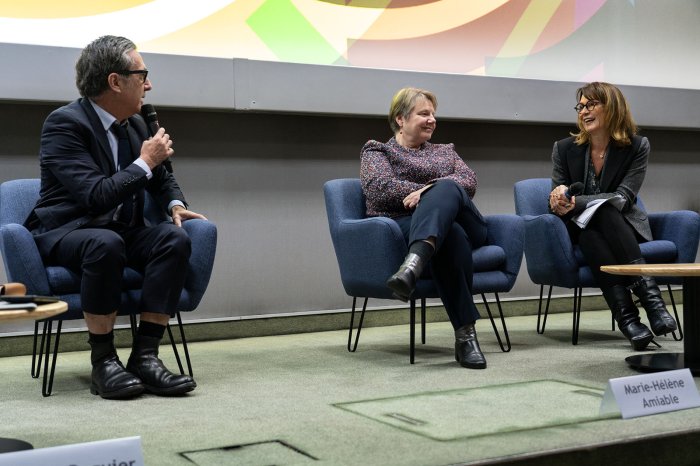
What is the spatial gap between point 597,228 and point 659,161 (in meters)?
2.24

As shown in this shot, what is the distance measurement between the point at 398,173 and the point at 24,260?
5.22ft

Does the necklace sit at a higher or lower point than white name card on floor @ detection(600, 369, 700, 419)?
higher

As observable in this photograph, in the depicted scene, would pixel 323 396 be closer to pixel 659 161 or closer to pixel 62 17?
pixel 62 17

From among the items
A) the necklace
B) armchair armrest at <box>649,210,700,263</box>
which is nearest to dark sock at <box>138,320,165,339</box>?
→ the necklace

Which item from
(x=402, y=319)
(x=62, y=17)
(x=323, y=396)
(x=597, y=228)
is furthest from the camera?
(x=402, y=319)

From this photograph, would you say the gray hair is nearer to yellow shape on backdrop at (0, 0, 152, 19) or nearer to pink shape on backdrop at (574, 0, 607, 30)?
yellow shape on backdrop at (0, 0, 152, 19)

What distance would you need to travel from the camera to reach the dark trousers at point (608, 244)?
388cm

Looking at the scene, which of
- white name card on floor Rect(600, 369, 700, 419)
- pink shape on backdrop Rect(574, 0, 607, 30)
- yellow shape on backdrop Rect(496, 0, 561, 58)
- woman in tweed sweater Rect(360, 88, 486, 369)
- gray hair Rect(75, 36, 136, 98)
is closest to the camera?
white name card on floor Rect(600, 369, 700, 419)

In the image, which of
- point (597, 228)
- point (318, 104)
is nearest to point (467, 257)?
point (597, 228)

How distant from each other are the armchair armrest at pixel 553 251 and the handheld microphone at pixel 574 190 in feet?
0.52

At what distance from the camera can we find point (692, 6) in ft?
19.9

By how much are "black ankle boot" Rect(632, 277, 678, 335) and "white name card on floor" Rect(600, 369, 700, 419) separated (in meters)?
1.12

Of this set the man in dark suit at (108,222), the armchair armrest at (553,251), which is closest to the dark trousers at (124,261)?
the man in dark suit at (108,222)

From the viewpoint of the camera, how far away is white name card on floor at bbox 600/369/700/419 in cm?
246
